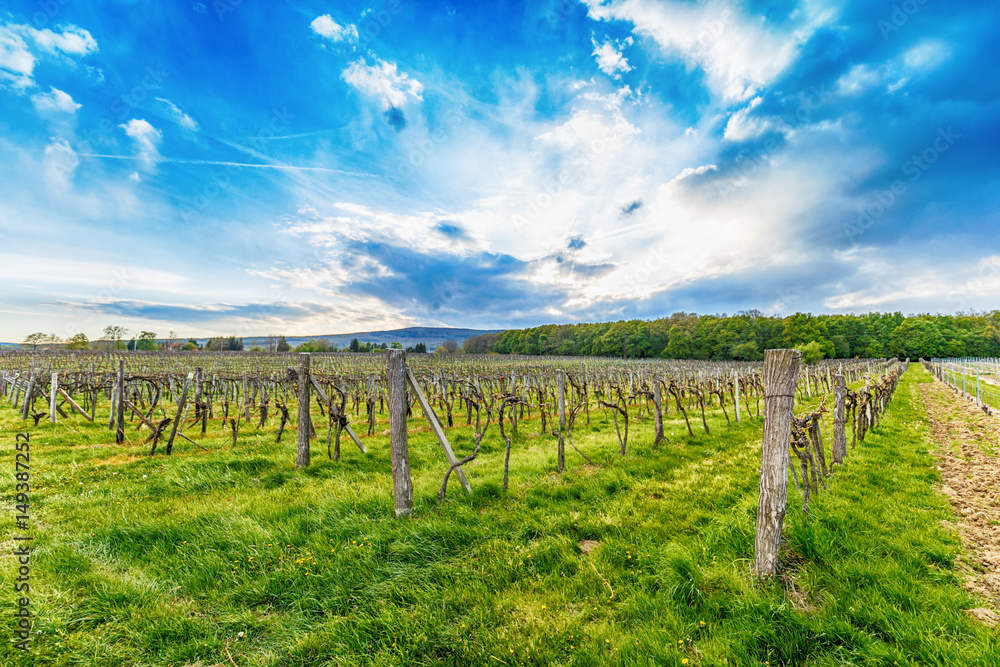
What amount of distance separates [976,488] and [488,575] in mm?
9121

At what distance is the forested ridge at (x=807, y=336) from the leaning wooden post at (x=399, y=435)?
9786cm

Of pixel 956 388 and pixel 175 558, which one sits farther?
pixel 956 388

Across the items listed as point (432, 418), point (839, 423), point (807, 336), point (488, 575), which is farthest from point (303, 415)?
point (807, 336)

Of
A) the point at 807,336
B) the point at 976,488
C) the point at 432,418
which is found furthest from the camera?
the point at 807,336

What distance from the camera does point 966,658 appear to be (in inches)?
105

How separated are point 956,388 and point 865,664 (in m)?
34.3

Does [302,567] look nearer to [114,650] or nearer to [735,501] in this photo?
[114,650]

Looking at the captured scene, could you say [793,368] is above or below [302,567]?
above

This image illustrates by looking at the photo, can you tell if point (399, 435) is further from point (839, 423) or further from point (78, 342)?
point (78, 342)

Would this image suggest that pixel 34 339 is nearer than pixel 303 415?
No

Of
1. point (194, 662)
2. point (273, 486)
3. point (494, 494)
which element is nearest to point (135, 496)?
point (273, 486)

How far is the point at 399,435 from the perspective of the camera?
5.43 meters

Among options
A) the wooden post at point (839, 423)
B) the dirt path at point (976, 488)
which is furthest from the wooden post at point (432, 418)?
the wooden post at point (839, 423)

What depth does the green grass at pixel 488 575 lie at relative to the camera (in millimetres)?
3041
